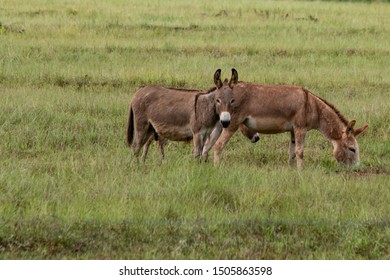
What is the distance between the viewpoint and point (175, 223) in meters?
8.08

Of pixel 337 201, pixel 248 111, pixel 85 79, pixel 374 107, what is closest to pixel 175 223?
pixel 337 201

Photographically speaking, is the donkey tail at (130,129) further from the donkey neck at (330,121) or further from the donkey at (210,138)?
the donkey neck at (330,121)

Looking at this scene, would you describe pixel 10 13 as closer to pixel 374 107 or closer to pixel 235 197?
pixel 374 107

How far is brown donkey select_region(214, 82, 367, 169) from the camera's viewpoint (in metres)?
11.6

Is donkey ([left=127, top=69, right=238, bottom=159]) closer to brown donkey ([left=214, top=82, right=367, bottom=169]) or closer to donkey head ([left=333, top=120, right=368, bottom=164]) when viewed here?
brown donkey ([left=214, top=82, right=367, bottom=169])

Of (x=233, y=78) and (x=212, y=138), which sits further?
(x=212, y=138)

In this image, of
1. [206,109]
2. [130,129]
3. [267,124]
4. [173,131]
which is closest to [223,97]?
[206,109]

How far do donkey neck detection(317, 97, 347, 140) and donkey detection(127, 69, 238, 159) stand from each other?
1.33m

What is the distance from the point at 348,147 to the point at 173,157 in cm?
219

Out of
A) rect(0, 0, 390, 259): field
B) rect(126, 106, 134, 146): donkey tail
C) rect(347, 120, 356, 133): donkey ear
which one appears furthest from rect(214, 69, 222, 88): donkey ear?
rect(347, 120, 356, 133): donkey ear

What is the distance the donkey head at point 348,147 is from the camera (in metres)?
11.7

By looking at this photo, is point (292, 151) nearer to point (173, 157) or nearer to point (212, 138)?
point (212, 138)

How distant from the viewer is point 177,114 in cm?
1136

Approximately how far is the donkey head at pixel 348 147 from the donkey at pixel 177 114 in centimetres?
156
